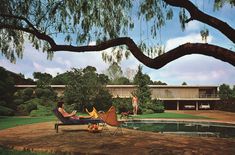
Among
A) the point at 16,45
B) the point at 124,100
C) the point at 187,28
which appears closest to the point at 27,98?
the point at 124,100

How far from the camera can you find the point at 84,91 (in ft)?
102

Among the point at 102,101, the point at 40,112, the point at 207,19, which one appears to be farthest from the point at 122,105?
the point at 207,19

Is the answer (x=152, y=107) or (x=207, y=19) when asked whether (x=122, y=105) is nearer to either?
(x=152, y=107)

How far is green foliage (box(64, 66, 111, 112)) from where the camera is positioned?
102 ft

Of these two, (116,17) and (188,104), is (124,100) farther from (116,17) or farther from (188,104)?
(116,17)

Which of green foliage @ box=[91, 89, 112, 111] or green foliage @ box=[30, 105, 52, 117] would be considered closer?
green foliage @ box=[30, 105, 52, 117]

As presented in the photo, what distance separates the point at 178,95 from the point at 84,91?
18447mm

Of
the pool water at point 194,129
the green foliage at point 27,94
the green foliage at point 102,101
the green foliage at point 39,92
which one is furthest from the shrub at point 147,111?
the green foliage at point 27,94

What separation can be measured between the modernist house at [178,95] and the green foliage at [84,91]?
40.2ft

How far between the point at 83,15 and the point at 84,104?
22.5 m

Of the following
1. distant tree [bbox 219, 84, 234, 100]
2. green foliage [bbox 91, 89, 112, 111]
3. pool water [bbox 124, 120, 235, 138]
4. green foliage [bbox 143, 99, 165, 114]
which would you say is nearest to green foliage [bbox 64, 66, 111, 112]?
green foliage [bbox 91, 89, 112, 111]

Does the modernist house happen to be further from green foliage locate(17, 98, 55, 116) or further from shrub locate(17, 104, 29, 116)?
shrub locate(17, 104, 29, 116)

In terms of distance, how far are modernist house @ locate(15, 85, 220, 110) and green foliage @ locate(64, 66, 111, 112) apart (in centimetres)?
1224

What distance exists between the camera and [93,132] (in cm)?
1384
